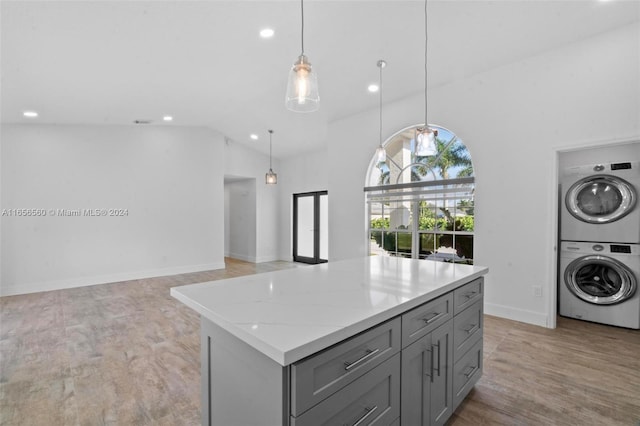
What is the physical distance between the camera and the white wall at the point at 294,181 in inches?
290

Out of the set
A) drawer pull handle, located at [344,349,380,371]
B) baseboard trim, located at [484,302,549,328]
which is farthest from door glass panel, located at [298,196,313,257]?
drawer pull handle, located at [344,349,380,371]

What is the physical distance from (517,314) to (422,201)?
6.00 ft

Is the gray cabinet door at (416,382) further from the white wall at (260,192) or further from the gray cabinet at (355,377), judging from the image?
the white wall at (260,192)

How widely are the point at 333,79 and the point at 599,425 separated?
4.16m

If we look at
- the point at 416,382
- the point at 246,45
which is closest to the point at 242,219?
the point at 246,45

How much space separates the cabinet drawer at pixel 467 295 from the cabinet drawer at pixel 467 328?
0.03 m

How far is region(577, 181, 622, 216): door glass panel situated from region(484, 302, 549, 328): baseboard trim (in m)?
1.28

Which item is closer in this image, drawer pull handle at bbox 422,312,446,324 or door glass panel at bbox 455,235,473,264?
drawer pull handle at bbox 422,312,446,324

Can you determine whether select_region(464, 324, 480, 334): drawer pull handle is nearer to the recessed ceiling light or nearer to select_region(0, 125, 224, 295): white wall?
the recessed ceiling light

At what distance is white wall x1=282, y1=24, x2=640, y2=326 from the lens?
10.0ft

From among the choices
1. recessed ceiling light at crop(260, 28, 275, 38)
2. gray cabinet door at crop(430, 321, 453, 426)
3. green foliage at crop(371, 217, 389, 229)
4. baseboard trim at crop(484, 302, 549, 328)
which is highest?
recessed ceiling light at crop(260, 28, 275, 38)

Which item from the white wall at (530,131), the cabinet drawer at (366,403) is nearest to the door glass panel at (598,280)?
the white wall at (530,131)

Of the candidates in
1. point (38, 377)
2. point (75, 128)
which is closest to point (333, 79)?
point (38, 377)

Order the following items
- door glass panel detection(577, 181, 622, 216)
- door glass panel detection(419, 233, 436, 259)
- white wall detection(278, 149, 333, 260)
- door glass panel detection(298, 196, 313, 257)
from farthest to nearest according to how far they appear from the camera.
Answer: door glass panel detection(298, 196, 313, 257) < white wall detection(278, 149, 333, 260) < door glass panel detection(419, 233, 436, 259) < door glass panel detection(577, 181, 622, 216)
